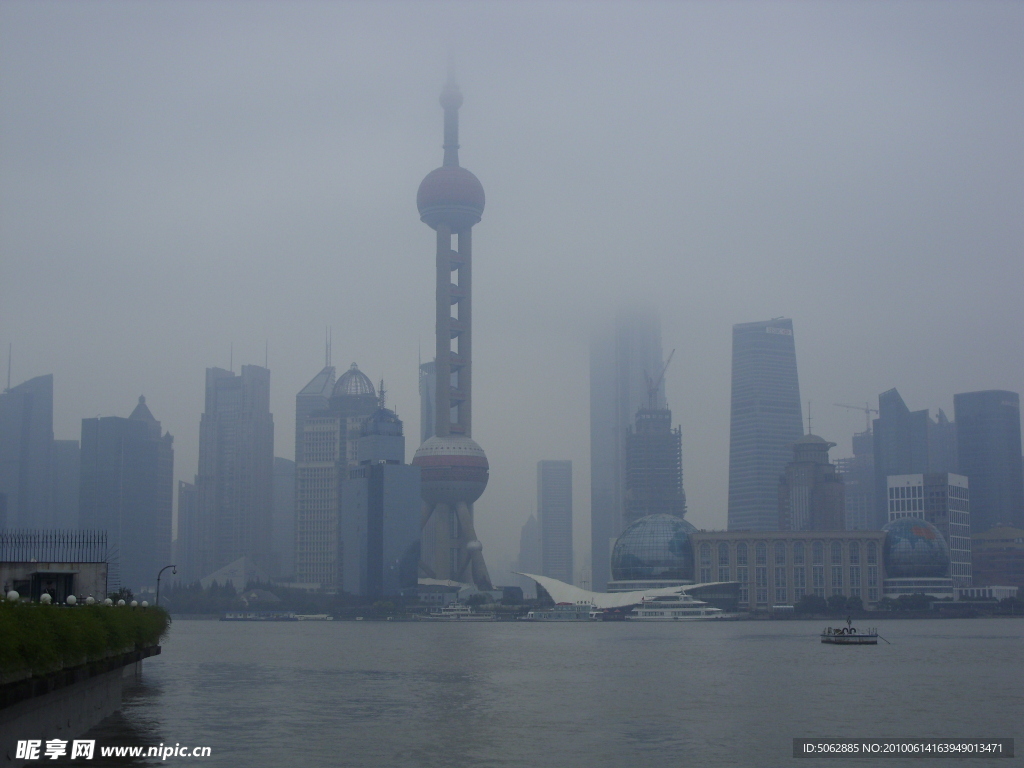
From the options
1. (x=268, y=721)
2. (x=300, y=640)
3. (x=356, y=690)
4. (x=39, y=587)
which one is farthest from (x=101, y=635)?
(x=300, y=640)

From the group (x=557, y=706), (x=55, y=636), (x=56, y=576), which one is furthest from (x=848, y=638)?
(x=55, y=636)

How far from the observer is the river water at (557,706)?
58031 millimetres

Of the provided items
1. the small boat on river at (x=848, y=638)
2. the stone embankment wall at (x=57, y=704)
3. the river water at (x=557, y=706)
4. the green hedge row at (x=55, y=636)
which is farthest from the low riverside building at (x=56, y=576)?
the small boat on river at (x=848, y=638)

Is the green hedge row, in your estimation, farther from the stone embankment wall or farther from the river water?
the river water

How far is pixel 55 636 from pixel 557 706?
38.2 meters

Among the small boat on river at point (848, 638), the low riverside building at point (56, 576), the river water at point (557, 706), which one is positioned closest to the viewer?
the river water at point (557, 706)

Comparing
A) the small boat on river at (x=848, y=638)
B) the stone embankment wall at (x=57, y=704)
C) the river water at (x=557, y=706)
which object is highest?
the stone embankment wall at (x=57, y=704)

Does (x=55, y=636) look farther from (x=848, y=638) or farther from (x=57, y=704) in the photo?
(x=848, y=638)

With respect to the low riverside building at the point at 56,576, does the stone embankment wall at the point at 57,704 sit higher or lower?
lower

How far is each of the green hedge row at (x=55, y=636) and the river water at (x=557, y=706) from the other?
4.09 metres

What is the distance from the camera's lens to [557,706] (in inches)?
3078

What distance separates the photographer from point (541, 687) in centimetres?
9262

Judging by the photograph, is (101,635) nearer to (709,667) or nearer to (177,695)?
A: (177,695)

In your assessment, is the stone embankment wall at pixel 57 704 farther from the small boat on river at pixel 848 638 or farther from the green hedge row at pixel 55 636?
the small boat on river at pixel 848 638
